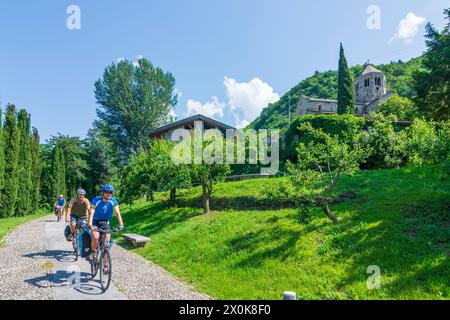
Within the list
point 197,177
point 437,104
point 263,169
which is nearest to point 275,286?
point 197,177

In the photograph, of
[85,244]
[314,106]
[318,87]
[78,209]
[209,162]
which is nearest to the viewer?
[85,244]

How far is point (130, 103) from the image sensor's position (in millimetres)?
49875

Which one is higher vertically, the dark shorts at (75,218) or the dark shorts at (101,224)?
the dark shorts at (101,224)

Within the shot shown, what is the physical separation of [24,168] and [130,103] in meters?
20.2

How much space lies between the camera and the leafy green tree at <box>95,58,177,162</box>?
49.8 metres

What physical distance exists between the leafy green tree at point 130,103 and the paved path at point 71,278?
39.1 m

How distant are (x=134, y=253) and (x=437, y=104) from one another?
54.5 feet

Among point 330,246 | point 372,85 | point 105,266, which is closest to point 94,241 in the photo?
point 105,266

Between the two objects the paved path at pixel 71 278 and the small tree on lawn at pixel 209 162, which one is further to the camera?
the small tree on lawn at pixel 209 162

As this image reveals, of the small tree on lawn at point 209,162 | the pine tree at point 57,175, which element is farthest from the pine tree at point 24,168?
the small tree on lawn at point 209,162

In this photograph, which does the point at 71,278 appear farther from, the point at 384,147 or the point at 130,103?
the point at 130,103

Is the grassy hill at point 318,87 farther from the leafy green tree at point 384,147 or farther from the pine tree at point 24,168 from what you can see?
the leafy green tree at point 384,147

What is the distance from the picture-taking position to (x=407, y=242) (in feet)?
29.2

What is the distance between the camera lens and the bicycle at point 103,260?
7352mm
